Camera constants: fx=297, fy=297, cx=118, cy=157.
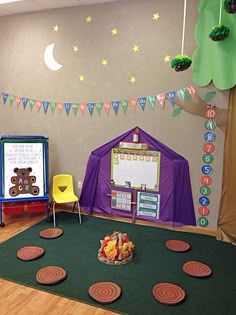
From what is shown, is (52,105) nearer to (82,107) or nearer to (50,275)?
(82,107)

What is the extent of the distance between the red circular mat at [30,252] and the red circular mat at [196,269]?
149cm

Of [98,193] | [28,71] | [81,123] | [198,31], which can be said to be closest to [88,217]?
[98,193]

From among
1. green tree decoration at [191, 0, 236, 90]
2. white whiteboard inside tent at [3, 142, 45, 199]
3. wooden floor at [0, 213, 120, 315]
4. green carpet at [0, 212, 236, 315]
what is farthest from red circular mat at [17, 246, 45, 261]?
green tree decoration at [191, 0, 236, 90]

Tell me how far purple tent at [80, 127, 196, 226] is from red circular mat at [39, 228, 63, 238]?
774 mm

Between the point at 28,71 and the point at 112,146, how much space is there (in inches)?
66.9

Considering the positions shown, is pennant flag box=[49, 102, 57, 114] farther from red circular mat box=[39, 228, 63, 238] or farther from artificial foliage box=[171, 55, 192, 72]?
artificial foliage box=[171, 55, 192, 72]

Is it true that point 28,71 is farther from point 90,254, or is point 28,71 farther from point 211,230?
point 211,230

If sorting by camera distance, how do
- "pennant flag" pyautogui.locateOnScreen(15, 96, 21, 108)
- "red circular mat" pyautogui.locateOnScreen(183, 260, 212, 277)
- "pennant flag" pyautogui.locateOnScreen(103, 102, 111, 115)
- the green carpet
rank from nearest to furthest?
the green carpet < "red circular mat" pyautogui.locateOnScreen(183, 260, 212, 277) < "pennant flag" pyautogui.locateOnScreen(103, 102, 111, 115) < "pennant flag" pyautogui.locateOnScreen(15, 96, 21, 108)

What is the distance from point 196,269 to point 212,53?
91.4 inches

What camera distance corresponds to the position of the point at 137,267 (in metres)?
2.92

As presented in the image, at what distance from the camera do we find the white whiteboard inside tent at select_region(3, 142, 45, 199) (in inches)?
155

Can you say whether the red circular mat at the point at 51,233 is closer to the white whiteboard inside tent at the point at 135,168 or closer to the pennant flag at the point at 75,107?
the white whiteboard inside tent at the point at 135,168

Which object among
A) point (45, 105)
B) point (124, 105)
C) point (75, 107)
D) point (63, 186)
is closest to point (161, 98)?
point (124, 105)

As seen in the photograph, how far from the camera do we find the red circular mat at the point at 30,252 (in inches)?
119
